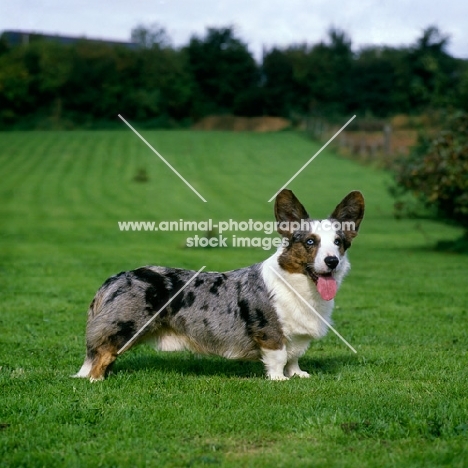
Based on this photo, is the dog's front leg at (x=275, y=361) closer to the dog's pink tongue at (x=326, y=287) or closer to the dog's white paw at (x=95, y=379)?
the dog's pink tongue at (x=326, y=287)

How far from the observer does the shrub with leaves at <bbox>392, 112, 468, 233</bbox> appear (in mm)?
20859

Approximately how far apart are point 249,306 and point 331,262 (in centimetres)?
99

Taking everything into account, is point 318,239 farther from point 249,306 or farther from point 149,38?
point 149,38

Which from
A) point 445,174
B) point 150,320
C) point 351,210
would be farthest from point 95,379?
point 445,174

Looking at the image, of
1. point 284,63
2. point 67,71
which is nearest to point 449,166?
point 284,63

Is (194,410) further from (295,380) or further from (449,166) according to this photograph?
(449,166)

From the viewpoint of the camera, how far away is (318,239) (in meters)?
7.31

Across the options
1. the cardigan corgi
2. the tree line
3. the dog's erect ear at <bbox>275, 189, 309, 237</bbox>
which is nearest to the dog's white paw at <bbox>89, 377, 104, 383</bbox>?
the cardigan corgi

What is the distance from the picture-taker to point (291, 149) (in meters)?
53.4

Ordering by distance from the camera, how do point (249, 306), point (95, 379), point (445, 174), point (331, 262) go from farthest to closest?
point (445, 174) < point (249, 306) < point (95, 379) < point (331, 262)

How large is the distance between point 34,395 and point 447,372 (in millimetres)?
3875

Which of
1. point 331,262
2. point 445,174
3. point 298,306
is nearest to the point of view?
point 331,262

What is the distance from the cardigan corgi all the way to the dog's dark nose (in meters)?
0.11

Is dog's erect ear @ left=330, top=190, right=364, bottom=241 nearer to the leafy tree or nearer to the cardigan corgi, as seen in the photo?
the cardigan corgi
